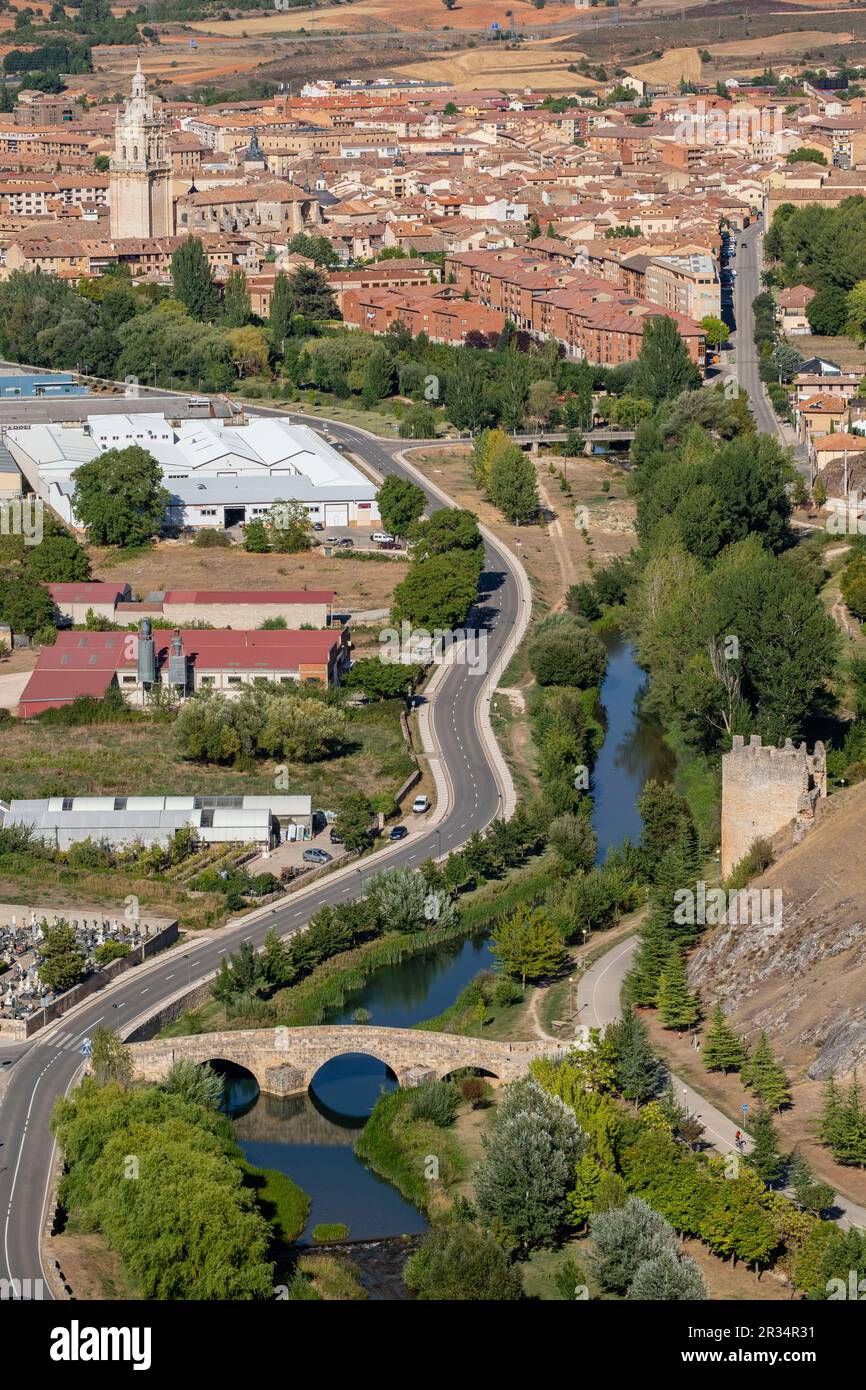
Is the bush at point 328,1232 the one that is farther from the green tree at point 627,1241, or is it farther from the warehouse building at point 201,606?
the warehouse building at point 201,606

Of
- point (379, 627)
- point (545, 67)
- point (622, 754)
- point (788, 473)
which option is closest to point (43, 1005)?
point (622, 754)

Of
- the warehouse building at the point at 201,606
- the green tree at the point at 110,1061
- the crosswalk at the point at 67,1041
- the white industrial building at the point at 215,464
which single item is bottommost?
the white industrial building at the point at 215,464

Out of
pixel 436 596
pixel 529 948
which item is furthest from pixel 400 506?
pixel 529 948

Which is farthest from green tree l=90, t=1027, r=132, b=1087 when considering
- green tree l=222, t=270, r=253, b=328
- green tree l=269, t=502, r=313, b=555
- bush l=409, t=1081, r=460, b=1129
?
green tree l=222, t=270, r=253, b=328

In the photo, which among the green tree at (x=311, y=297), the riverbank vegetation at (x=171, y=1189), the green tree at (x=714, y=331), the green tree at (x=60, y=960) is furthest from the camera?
the green tree at (x=311, y=297)

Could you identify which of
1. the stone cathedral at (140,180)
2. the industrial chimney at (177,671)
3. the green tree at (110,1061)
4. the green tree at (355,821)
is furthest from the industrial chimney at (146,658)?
the stone cathedral at (140,180)
